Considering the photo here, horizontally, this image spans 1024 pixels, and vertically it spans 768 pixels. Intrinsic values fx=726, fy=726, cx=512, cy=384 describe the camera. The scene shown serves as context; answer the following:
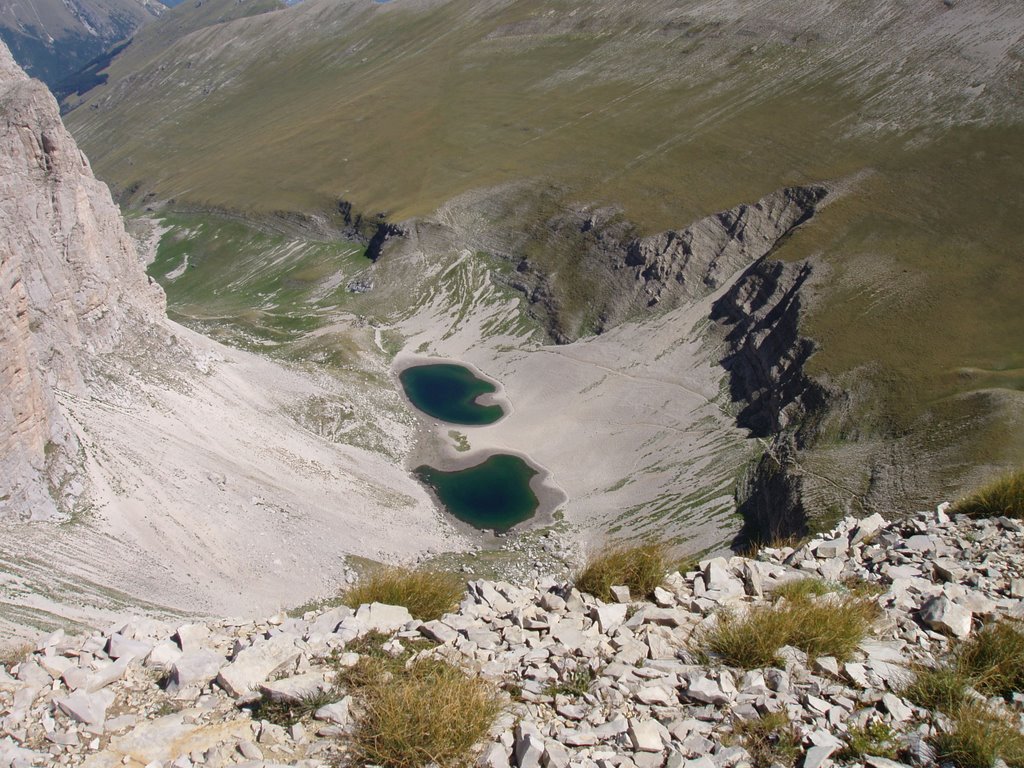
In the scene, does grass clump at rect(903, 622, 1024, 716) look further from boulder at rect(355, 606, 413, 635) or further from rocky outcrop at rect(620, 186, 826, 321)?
rocky outcrop at rect(620, 186, 826, 321)

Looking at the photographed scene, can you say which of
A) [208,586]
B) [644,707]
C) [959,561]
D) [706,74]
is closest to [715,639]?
[644,707]

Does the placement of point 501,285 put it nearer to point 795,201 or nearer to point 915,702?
point 795,201

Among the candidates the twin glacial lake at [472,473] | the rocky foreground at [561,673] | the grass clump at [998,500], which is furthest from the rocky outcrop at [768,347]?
the rocky foreground at [561,673]

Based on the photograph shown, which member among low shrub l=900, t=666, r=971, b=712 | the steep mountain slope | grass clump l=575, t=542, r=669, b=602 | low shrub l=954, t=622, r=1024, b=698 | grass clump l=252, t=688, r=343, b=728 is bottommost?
the steep mountain slope

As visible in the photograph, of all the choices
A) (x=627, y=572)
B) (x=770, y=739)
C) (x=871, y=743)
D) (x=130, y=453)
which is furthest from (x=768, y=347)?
(x=770, y=739)

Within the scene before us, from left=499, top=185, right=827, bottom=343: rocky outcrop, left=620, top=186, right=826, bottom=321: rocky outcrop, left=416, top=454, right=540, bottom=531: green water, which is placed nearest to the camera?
left=416, top=454, right=540, bottom=531: green water

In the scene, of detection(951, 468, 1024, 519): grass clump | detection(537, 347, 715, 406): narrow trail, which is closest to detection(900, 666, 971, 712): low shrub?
detection(951, 468, 1024, 519): grass clump

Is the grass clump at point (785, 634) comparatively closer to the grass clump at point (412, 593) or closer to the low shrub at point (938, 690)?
the low shrub at point (938, 690)

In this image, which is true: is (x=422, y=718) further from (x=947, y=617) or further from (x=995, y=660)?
(x=947, y=617)
